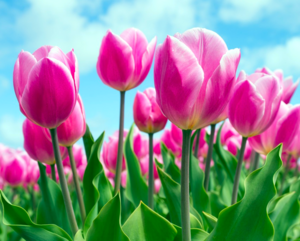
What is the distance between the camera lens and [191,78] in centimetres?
72

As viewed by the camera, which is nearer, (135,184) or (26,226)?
(26,226)

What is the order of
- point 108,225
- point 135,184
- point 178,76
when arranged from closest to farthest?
point 178,76, point 108,225, point 135,184

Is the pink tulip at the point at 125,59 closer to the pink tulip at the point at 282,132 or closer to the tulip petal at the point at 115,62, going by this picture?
the tulip petal at the point at 115,62

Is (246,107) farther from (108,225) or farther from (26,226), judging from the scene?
(26,226)

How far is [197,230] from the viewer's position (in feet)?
3.13

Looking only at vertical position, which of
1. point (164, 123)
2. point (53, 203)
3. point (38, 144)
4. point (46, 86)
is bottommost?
point (53, 203)

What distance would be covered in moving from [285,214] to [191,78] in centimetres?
87

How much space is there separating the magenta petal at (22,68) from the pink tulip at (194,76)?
371mm

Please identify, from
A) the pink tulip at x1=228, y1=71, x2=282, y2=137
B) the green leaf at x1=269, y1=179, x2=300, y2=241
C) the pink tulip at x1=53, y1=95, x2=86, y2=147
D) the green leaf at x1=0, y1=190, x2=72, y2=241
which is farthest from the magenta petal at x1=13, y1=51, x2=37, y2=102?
the green leaf at x1=269, y1=179, x2=300, y2=241

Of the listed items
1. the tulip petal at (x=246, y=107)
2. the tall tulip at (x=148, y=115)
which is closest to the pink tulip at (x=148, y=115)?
the tall tulip at (x=148, y=115)

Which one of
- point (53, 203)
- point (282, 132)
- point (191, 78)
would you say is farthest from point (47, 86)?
point (282, 132)

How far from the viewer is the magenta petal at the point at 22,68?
913mm

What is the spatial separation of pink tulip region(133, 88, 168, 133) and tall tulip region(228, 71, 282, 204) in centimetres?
52

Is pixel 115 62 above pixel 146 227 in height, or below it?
above
